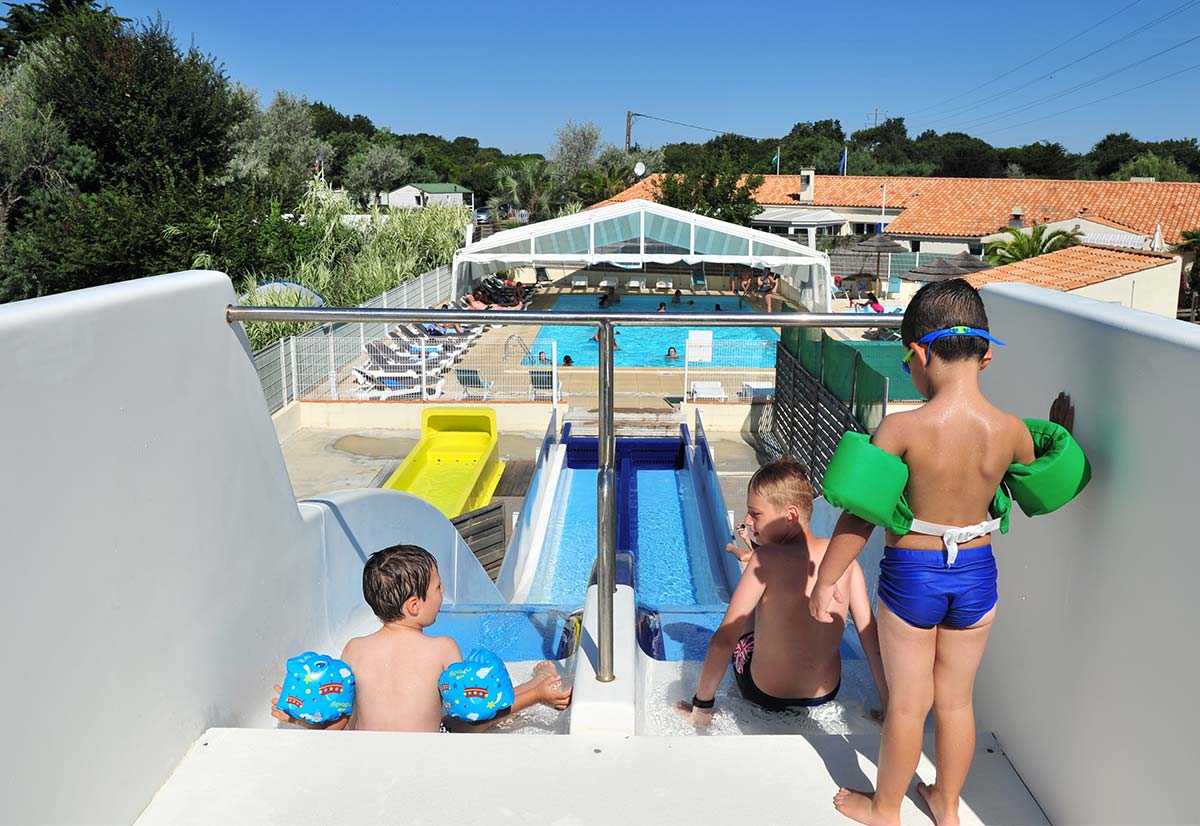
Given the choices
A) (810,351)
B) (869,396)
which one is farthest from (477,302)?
(869,396)

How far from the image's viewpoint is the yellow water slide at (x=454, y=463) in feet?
37.2

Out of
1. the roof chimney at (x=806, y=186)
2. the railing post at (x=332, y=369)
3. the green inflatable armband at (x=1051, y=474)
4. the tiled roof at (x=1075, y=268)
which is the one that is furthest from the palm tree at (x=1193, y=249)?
the green inflatable armband at (x=1051, y=474)

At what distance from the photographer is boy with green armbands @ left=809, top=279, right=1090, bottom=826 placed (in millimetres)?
1765

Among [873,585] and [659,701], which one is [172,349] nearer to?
[659,701]

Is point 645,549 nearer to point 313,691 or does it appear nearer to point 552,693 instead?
point 552,693

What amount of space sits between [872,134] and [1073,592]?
10714 cm

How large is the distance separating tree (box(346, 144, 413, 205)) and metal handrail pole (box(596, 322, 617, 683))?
62.5 m

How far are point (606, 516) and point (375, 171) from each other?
220ft

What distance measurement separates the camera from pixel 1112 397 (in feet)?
5.98

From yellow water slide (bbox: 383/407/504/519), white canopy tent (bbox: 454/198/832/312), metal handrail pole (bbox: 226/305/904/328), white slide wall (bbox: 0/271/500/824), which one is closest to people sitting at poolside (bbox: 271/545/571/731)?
white slide wall (bbox: 0/271/500/824)

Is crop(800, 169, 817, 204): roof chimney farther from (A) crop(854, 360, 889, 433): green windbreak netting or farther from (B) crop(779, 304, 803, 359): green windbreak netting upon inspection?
(A) crop(854, 360, 889, 433): green windbreak netting

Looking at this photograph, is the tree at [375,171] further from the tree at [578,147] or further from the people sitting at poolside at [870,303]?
the people sitting at poolside at [870,303]

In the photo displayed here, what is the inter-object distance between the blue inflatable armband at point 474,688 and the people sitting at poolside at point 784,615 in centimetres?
63

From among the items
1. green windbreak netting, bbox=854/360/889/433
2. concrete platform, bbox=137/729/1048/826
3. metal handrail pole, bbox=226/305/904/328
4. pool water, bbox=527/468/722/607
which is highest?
metal handrail pole, bbox=226/305/904/328
